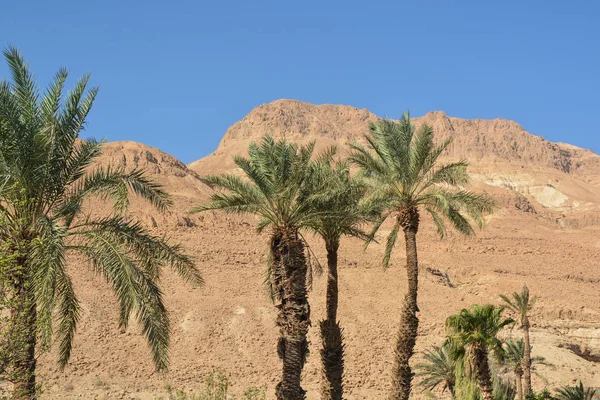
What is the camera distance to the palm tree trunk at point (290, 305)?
1716cm

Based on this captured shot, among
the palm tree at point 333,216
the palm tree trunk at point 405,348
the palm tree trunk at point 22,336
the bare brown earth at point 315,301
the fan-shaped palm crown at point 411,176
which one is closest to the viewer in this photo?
the palm tree trunk at point 22,336

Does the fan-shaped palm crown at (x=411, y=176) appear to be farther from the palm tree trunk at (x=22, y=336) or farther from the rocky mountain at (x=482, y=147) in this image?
the rocky mountain at (x=482, y=147)

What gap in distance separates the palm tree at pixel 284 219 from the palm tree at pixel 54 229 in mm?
3531

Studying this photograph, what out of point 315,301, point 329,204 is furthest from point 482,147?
point 329,204

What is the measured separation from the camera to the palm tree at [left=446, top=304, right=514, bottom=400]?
768 inches

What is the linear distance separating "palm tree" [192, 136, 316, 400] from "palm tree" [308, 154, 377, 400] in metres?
0.40

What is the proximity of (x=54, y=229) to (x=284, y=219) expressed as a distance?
6.82m

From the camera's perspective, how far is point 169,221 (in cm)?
6531

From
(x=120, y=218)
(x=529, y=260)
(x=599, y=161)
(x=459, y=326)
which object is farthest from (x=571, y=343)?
(x=599, y=161)

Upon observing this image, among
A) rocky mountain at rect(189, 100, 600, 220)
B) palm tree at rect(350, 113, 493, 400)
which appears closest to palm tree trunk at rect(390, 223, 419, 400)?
palm tree at rect(350, 113, 493, 400)

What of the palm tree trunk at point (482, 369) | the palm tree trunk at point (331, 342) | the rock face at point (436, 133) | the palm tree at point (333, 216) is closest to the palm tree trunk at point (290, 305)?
the palm tree at point (333, 216)

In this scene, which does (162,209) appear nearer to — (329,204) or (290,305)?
(290,305)

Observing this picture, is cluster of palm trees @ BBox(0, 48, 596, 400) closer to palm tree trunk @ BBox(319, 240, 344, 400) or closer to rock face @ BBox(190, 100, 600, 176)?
palm tree trunk @ BBox(319, 240, 344, 400)

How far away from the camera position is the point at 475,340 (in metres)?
19.4
